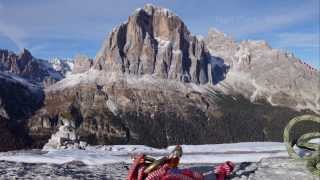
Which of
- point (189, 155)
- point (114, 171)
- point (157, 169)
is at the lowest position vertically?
point (114, 171)

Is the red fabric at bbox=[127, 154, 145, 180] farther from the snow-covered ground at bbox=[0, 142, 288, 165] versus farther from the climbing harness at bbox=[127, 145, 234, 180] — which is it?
the snow-covered ground at bbox=[0, 142, 288, 165]

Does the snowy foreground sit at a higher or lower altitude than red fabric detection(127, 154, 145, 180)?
lower

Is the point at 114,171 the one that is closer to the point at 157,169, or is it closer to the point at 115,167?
the point at 115,167

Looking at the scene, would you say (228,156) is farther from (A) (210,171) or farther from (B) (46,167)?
(B) (46,167)

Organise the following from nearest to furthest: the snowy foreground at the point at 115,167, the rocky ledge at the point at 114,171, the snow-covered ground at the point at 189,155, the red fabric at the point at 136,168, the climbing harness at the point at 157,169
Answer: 1. the climbing harness at the point at 157,169
2. the red fabric at the point at 136,168
3. the rocky ledge at the point at 114,171
4. the snowy foreground at the point at 115,167
5. the snow-covered ground at the point at 189,155

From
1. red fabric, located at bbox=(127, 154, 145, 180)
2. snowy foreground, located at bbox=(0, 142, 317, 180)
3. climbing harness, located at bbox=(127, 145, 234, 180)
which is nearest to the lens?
climbing harness, located at bbox=(127, 145, 234, 180)

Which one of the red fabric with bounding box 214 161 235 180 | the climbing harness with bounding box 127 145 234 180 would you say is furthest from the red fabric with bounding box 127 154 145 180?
the red fabric with bounding box 214 161 235 180

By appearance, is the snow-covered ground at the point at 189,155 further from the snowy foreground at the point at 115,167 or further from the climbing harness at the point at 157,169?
the climbing harness at the point at 157,169

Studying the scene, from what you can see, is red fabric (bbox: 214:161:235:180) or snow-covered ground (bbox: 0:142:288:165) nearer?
red fabric (bbox: 214:161:235:180)

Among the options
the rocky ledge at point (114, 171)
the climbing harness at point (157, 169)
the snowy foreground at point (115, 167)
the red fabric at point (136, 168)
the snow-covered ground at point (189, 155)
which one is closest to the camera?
the climbing harness at point (157, 169)

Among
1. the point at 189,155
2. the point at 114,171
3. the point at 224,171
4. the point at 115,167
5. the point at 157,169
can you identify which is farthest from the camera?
the point at 189,155

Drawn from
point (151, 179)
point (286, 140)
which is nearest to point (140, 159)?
point (151, 179)

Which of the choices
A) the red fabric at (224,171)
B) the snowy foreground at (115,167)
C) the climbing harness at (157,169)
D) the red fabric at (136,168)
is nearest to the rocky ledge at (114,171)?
the snowy foreground at (115,167)

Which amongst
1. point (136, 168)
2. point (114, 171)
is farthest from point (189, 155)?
point (136, 168)
